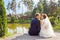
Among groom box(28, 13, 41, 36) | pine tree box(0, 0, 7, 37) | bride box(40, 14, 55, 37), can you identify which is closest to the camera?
bride box(40, 14, 55, 37)

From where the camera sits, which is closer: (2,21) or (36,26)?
(36,26)

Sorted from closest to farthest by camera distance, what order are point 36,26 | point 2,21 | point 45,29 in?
1. point 45,29
2. point 36,26
3. point 2,21

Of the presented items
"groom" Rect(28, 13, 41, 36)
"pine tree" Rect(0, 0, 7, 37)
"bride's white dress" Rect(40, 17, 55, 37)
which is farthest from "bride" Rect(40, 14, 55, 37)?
"pine tree" Rect(0, 0, 7, 37)

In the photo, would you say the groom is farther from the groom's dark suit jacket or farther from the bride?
the bride

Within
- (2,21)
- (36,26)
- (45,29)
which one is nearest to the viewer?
(45,29)

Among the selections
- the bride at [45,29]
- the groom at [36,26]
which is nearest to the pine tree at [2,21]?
the groom at [36,26]

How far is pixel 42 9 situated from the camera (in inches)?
529

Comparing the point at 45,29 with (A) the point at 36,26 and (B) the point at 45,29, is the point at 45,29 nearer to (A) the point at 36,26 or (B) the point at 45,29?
(B) the point at 45,29

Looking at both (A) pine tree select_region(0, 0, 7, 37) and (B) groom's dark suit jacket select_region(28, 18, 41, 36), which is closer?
(B) groom's dark suit jacket select_region(28, 18, 41, 36)

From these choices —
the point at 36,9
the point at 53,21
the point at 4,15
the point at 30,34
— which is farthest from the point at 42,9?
the point at 30,34

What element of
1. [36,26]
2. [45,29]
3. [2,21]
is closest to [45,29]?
[45,29]

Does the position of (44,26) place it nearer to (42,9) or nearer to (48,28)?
(48,28)

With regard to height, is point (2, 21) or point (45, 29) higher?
point (2, 21)

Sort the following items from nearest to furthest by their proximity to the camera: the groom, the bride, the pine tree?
the bride
the groom
the pine tree
